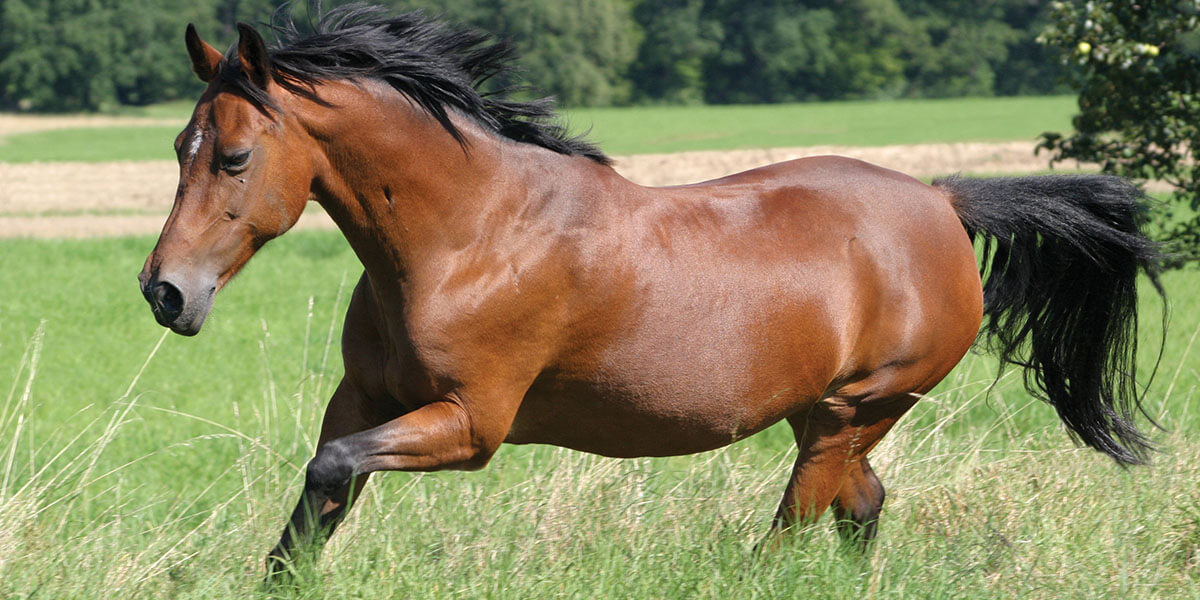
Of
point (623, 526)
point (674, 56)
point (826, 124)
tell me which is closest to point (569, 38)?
point (674, 56)

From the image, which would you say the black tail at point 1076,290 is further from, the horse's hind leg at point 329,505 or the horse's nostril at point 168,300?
the horse's nostril at point 168,300

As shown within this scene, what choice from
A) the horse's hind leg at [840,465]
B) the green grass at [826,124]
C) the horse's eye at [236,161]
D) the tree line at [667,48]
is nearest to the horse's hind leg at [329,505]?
the horse's eye at [236,161]

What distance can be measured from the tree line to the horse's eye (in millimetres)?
47962

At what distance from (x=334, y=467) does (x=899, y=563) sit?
6.05ft

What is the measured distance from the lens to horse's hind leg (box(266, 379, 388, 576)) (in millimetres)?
3701

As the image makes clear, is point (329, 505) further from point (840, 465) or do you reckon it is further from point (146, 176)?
point (146, 176)

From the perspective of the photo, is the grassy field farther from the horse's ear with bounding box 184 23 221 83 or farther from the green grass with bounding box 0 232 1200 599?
the horse's ear with bounding box 184 23 221 83

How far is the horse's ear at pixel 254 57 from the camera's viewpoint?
3.20m

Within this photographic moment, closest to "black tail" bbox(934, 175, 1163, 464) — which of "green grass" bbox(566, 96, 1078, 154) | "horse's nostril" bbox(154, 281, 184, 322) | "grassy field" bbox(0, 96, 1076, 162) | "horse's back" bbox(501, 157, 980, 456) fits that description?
"horse's back" bbox(501, 157, 980, 456)

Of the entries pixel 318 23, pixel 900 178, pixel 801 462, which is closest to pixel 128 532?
pixel 318 23

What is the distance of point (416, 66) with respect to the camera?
360 cm

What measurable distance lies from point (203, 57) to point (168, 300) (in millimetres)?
678

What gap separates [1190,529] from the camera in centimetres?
443

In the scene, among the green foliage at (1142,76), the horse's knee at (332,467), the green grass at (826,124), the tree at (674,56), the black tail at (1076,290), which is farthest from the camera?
the tree at (674,56)
